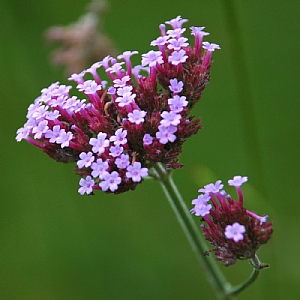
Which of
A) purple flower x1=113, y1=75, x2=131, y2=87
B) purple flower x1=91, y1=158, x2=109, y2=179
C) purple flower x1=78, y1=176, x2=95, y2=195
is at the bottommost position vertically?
purple flower x1=78, y1=176, x2=95, y2=195

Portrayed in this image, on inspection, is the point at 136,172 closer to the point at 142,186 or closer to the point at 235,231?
the point at 235,231

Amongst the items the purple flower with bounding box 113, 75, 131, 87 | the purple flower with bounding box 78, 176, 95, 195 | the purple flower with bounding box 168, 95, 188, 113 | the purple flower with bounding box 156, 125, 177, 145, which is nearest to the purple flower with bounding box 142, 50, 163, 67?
the purple flower with bounding box 113, 75, 131, 87

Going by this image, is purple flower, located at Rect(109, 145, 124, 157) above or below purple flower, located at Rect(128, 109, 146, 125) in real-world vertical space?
below

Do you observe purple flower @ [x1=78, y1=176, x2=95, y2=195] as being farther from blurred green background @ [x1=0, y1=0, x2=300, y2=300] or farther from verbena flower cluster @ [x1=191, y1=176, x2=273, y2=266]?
blurred green background @ [x1=0, y1=0, x2=300, y2=300]

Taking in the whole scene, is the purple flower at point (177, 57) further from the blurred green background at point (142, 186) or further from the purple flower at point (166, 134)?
the blurred green background at point (142, 186)

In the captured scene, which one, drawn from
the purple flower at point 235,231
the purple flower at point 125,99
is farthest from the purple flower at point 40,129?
the purple flower at point 235,231

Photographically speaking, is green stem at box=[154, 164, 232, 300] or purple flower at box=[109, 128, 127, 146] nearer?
purple flower at box=[109, 128, 127, 146]

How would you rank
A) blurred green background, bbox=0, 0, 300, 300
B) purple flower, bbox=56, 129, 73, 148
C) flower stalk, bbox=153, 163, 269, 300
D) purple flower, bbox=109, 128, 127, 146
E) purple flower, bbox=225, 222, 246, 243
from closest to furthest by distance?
1. purple flower, bbox=225, 222, 246, 243
2. purple flower, bbox=109, 128, 127, 146
3. purple flower, bbox=56, 129, 73, 148
4. flower stalk, bbox=153, 163, 269, 300
5. blurred green background, bbox=0, 0, 300, 300
